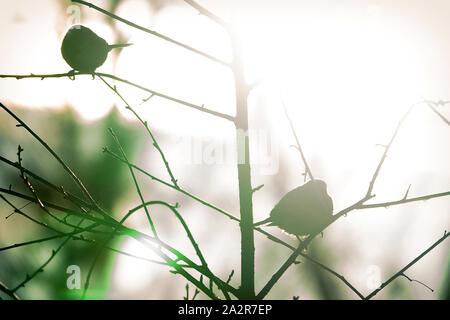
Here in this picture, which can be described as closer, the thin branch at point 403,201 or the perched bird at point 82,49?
the thin branch at point 403,201

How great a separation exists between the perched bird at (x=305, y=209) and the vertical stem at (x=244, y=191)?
0.17 metres

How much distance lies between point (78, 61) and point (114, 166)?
5.41m

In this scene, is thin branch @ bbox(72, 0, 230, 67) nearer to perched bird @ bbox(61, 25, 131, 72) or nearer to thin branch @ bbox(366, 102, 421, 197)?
perched bird @ bbox(61, 25, 131, 72)

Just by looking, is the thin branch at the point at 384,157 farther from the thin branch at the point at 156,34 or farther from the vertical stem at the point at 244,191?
the thin branch at the point at 156,34

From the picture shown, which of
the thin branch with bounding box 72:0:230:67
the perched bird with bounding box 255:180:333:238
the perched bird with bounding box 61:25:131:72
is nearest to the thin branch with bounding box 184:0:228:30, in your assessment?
the thin branch with bounding box 72:0:230:67

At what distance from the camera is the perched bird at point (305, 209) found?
1.10m

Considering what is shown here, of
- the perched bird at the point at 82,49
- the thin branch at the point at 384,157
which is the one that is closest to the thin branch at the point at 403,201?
the thin branch at the point at 384,157

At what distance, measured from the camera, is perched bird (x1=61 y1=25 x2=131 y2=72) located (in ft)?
3.40

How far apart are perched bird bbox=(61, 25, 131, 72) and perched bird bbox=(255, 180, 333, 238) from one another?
559 millimetres

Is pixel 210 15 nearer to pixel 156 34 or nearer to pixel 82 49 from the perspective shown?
pixel 156 34

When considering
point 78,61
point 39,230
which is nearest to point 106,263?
point 39,230
